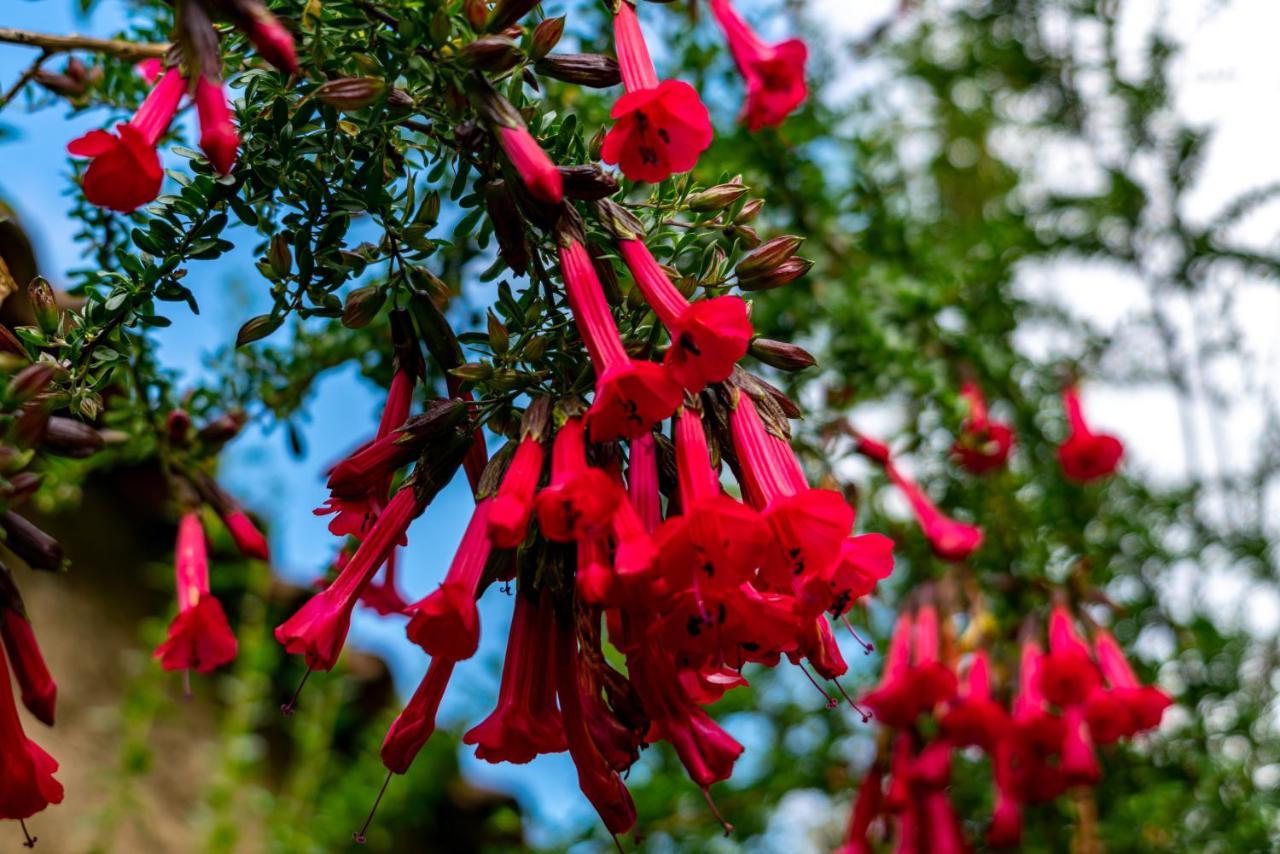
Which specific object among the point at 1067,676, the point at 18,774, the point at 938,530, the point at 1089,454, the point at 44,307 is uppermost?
the point at 1089,454

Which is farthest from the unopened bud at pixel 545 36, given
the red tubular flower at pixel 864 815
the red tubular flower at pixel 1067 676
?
the red tubular flower at pixel 864 815

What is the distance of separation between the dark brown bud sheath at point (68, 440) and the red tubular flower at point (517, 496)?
0.85 ft

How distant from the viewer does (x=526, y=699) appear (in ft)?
2.03

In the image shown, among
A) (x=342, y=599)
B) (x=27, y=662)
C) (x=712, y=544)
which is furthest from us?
(x=27, y=662)

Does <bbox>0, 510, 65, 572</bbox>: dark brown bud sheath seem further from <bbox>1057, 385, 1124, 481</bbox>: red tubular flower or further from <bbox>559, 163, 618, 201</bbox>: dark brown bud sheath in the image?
<bbox>1057, 385, 1124, 481</bbox>: red tubular flower

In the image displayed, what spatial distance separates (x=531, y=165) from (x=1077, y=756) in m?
1.15

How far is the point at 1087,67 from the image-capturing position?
213 centimetres

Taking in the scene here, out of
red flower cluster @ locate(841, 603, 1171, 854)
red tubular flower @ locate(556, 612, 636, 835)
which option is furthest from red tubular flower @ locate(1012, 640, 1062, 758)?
red tubular flower @ locate(556, 612, 636, 835)

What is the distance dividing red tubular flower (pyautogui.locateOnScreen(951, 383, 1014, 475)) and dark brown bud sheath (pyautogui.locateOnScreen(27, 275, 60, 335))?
102cm

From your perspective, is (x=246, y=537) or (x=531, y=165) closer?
(x=531, y=165)

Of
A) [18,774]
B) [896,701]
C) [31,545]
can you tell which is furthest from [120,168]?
[896,701]

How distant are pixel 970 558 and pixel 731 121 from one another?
73cm

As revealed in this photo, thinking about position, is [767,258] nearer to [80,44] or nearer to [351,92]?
[351,92]

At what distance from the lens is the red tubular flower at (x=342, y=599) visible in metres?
0.60
